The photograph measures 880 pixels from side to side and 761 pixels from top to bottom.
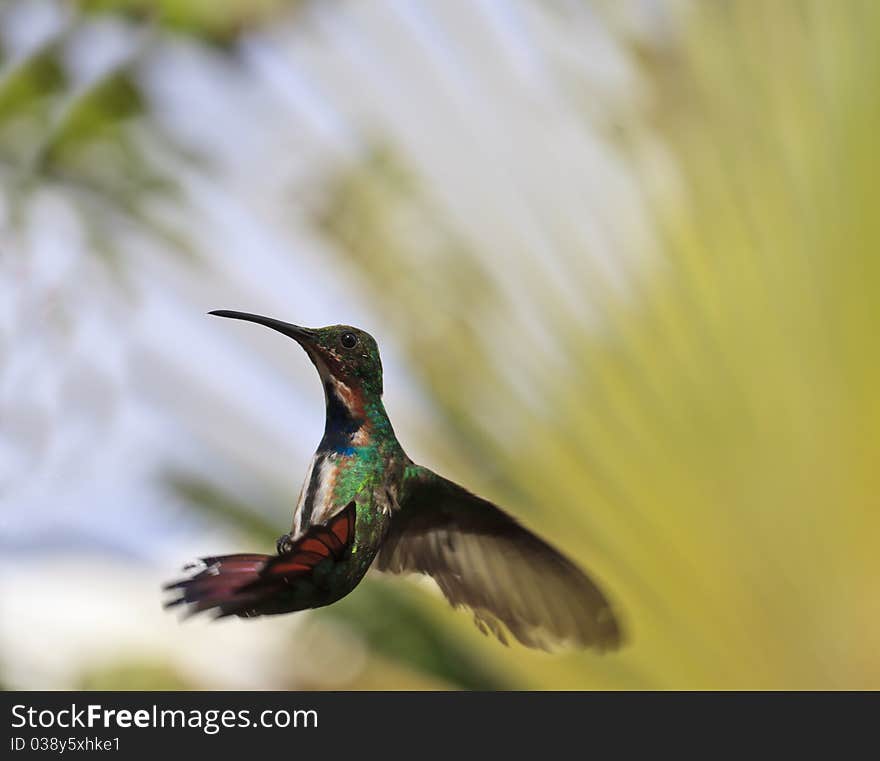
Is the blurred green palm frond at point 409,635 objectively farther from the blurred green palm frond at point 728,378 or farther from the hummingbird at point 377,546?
the hummingbird at point 377,546

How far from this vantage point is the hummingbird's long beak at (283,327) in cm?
21

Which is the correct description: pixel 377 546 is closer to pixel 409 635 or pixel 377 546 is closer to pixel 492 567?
pixel 492 567

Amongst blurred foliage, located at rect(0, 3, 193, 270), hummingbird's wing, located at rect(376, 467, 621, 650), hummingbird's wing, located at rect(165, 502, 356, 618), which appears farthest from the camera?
blurred foliage, located at rect(0, 3, 193, 270)

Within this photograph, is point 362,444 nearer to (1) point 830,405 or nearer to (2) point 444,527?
Answer: (2) point 444,527

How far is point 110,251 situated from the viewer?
0.54m

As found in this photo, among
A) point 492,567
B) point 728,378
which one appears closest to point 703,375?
point 728,378

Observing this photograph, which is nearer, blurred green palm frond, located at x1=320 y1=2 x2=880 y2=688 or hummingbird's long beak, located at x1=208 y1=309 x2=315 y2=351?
hummingbird's long beak, located at x1=208 y1=309 x2=315 y2=351

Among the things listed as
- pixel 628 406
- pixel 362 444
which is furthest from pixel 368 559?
pixel 628 406

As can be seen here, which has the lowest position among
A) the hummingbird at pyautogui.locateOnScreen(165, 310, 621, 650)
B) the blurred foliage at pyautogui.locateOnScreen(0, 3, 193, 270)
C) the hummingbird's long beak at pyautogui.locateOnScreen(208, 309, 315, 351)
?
the hummingbird at pyautogui.locateOnScreen(165, 310, 621, 650)

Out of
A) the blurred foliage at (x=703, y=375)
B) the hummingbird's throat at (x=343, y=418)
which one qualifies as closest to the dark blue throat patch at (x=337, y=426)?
the hummingbird's throat at (x=343, y=418)

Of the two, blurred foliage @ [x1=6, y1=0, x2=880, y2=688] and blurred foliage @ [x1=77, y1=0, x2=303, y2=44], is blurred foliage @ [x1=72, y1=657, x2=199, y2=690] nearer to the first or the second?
blurred foliage @ [x1=6, y1=0, x2=880, y2=688]

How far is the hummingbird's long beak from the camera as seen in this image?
206mm

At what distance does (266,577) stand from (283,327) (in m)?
0.07

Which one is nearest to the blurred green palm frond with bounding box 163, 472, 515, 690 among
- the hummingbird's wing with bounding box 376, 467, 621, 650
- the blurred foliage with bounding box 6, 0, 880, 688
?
the blurred foliage with bounding box 6, 0, 880, 688
